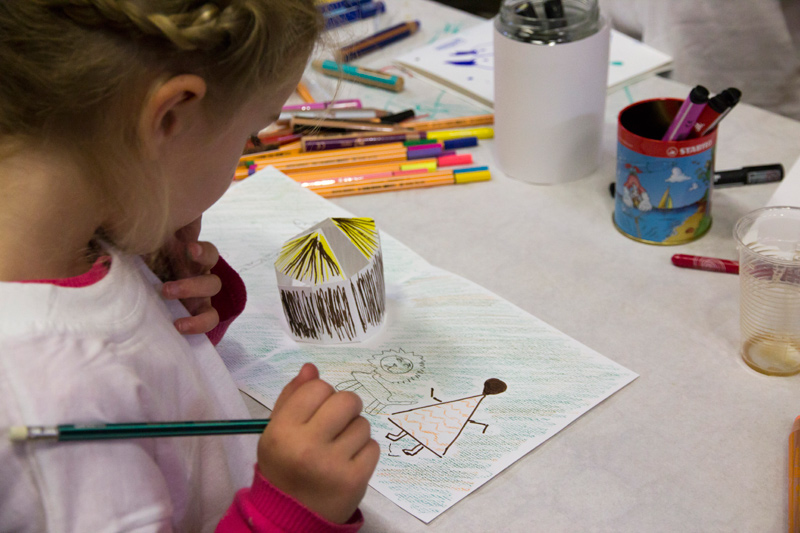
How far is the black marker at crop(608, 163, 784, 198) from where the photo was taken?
757 millimetres

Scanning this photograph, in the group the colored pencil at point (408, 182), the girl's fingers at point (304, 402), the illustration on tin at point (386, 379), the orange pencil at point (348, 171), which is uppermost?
the girl's fingers at point (304, 402)

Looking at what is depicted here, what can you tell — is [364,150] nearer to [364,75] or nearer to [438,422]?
[364,75]

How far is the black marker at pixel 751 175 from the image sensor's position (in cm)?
76

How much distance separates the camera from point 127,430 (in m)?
0.39

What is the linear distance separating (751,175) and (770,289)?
0.26 meters

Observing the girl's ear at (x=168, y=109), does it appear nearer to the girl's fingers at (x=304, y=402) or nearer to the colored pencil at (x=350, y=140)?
the girl's fingers at (x=304, y=402)

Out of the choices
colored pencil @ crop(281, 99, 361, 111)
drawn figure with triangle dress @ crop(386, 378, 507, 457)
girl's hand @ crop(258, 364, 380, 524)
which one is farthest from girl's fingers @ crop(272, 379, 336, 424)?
colored pencil @ crop(281, 99, 361, 111)

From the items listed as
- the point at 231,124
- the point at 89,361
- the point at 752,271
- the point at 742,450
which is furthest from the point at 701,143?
the point at 89,361

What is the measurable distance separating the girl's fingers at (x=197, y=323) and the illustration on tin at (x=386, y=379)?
0.11 meters

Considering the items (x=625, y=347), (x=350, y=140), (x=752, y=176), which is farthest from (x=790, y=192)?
(x=350, y=140)

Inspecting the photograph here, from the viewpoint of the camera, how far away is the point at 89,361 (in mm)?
397

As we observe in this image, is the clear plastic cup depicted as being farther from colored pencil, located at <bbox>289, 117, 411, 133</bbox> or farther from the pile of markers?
colored pencil, located at <bbox>289, 117, 411, 133</bbox>

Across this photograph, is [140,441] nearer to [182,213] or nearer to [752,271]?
[182,213]

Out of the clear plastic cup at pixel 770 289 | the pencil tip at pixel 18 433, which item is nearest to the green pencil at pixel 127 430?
the pencil tip at pixel 18 433
